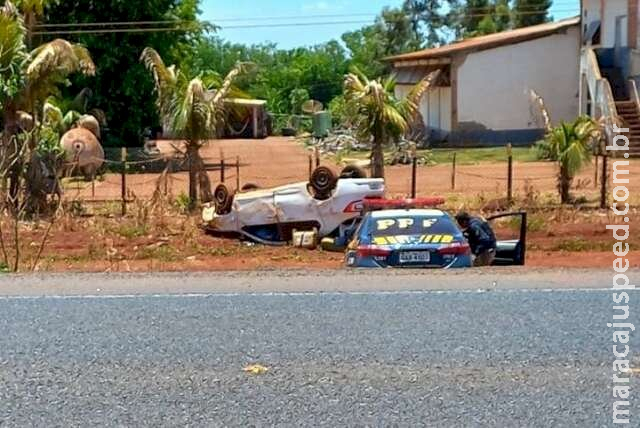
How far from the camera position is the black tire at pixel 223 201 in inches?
854

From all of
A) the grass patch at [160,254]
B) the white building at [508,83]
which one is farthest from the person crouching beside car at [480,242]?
the white building at [508,83]

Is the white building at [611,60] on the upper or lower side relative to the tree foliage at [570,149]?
upper

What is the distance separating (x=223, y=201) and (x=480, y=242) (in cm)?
757

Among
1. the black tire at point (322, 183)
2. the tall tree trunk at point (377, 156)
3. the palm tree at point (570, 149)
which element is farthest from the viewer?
the tall tree trunk at point (377, 156)

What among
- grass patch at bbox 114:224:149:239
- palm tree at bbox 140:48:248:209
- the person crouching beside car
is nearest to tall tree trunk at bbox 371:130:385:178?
palm tree at bbox 140:48:248:209

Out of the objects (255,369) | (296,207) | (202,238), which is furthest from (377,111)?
(255,369)

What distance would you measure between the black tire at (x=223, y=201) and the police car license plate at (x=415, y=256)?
8.27 m

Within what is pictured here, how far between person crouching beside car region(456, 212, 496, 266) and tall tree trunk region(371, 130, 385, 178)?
362 inches

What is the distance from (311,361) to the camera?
24.5 ft

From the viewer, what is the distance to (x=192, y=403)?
6.40 m

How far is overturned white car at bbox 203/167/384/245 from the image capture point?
20.8 meters

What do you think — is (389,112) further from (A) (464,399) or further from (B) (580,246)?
(A) (464,399)

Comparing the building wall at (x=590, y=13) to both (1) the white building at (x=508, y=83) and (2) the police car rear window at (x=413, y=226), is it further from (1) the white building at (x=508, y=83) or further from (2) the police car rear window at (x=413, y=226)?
(2) the police car rear window at (x=413, y=226)

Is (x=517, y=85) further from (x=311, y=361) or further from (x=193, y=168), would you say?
(x=311, y=361)
